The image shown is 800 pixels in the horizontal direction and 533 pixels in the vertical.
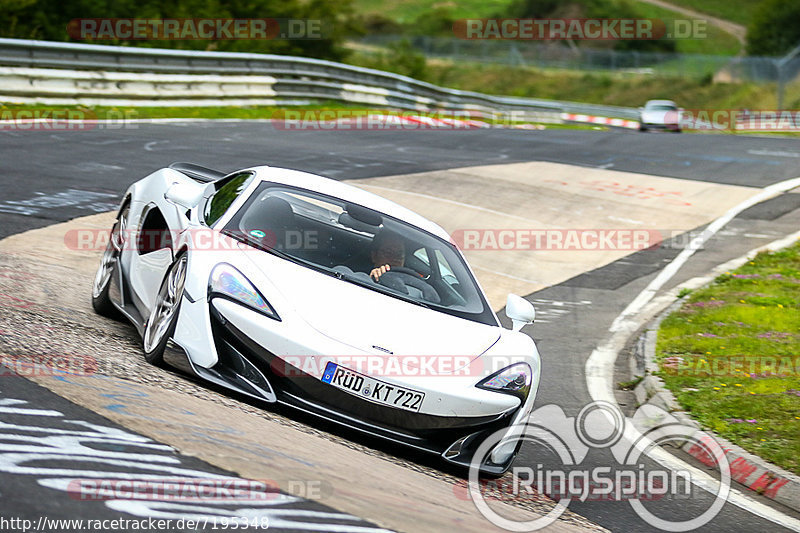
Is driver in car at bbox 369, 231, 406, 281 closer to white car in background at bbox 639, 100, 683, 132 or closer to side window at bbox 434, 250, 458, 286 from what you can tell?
side window at bbox 434, 250, 458, 286

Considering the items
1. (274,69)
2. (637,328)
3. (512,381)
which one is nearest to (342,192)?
(512,381)

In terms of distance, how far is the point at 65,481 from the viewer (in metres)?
3.86

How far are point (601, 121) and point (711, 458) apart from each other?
113ft

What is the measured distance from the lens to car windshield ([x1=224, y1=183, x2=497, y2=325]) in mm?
6398

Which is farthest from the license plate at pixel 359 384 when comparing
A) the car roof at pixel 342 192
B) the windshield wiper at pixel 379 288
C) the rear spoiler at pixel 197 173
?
the rear spoiler at pixel 197 173

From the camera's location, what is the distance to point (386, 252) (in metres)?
6.70

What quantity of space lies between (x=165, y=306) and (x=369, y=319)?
1.29m

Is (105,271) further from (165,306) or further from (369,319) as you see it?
(369,319)

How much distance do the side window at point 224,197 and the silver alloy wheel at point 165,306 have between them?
23.1 inches

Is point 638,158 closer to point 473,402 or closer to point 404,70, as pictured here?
point 473,402

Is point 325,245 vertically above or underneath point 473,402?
above

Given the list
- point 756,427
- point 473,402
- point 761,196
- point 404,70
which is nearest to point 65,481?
point 473,402

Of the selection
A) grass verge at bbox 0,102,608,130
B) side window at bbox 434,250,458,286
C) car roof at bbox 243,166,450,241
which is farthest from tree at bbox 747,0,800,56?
side window at bbox 434,250,458,286

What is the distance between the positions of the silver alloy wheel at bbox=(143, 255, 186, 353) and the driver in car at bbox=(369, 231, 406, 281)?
49.3 inches
